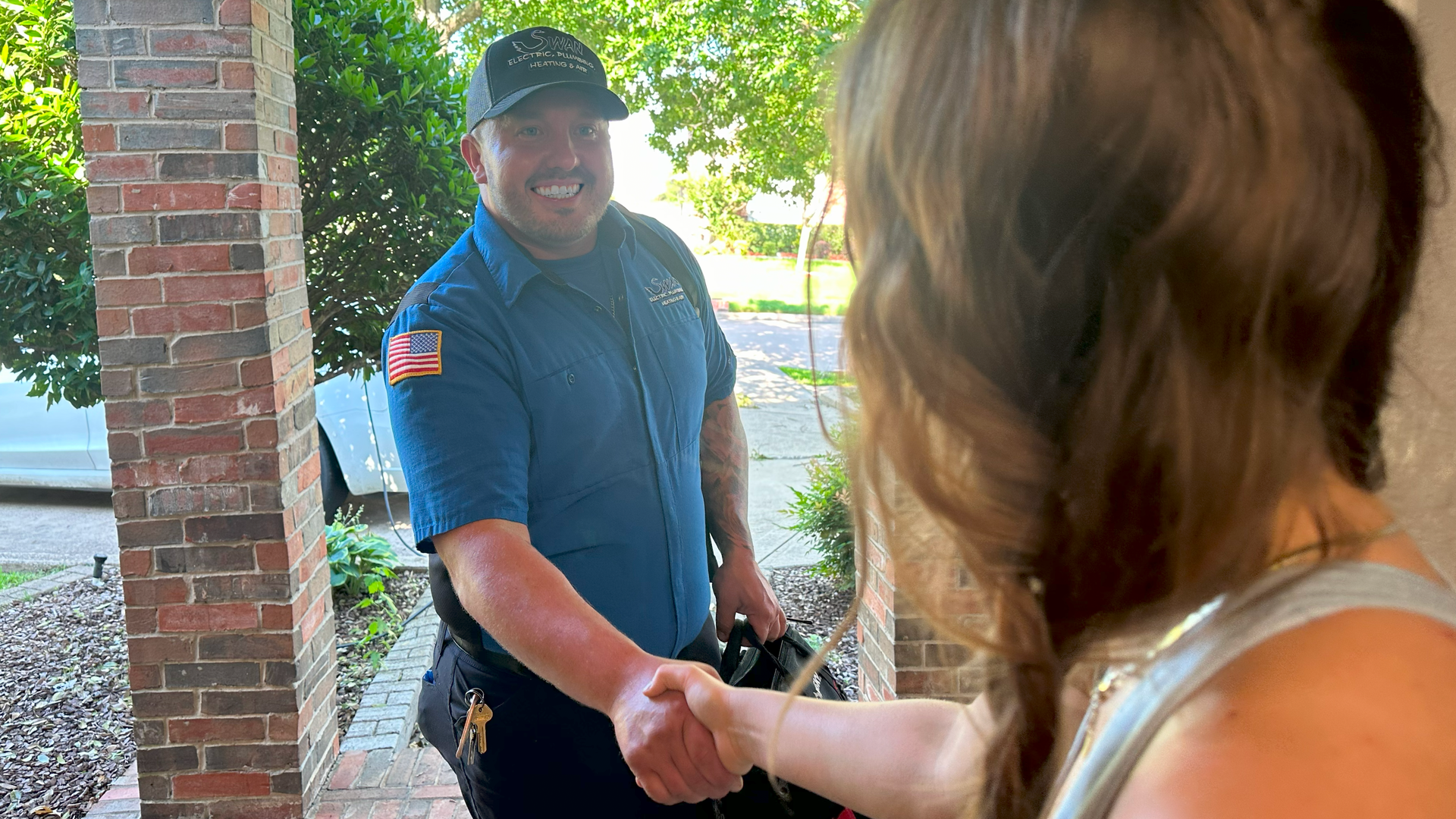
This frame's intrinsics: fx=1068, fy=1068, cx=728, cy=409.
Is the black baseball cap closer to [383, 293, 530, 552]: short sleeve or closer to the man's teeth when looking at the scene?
the man's teeth

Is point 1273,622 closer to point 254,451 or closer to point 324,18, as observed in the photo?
point 254,451

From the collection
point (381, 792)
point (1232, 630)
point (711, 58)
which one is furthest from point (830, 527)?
point (711, 58)

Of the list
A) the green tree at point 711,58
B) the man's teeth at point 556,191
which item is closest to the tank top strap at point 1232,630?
the man's teeth at point 556,191

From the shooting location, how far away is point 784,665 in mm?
2373

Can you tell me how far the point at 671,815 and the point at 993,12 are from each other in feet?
6.47

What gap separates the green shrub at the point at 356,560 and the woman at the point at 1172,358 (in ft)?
16.8

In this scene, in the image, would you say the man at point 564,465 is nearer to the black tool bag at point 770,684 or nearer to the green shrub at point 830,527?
the black tool bag at point 770,684

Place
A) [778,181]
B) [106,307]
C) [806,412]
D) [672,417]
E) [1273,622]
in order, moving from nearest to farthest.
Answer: [1273,622] < [672,417] < [106,307] < [806,412] < [778,181]

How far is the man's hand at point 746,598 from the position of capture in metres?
2.51

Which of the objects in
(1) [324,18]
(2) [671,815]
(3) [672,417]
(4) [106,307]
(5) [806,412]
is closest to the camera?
(2) [671,815]

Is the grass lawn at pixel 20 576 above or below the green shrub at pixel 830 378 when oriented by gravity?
below

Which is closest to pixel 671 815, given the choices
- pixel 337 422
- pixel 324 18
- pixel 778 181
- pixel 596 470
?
pixel 596 470

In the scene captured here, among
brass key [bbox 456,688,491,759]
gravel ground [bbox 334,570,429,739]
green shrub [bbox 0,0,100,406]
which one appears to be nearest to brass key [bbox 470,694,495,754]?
brass key [bbox 456,688,491,759]

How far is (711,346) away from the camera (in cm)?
277
